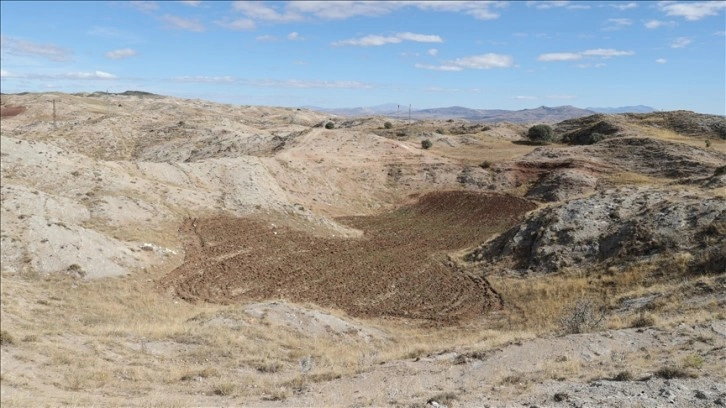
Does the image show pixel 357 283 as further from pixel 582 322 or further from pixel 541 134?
pixel 541 134

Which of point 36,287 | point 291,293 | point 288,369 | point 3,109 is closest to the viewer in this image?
point 288,369

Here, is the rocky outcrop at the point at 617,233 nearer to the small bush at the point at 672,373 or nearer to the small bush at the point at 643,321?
the small bush at the point at 643,321

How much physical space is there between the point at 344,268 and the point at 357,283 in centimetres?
271

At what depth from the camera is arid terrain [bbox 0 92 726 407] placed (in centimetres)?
1278

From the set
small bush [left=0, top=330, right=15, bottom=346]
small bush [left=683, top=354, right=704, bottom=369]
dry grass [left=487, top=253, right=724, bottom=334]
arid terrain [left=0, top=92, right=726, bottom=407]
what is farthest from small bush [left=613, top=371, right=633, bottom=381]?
small bush [left=0, top=330, right=15, bottom=346]

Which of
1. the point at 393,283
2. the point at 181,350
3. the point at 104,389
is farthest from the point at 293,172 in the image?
the point at 104,389

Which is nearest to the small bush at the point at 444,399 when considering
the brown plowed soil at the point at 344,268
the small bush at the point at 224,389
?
the small bush at the point at 224,389

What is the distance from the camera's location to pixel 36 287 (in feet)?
75.2

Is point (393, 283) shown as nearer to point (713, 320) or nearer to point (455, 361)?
point (455, 361)

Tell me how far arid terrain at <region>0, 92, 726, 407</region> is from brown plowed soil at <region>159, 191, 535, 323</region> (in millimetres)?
173

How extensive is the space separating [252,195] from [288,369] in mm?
28984

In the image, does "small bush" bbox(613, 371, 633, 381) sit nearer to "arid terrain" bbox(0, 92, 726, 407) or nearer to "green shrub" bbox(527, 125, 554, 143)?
"arid terrain" bbox(0, 92, 726, 407)

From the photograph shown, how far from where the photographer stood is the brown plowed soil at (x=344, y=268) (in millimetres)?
25531

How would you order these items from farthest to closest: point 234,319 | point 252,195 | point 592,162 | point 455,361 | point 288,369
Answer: point 592,162 → point 252,195 → point 234,319 → point 288,369 → point 455,361
